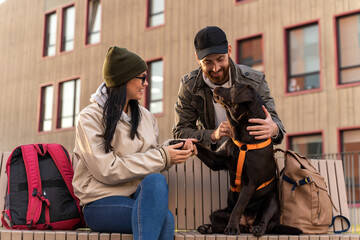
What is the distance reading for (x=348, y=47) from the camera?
12.6 meters

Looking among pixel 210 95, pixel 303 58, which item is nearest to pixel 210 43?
pixel 210 95

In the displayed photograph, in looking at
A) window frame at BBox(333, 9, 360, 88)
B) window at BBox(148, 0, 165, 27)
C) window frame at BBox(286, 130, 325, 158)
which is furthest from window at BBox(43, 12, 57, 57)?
window frame at BBox(333, 9, 360, 88)

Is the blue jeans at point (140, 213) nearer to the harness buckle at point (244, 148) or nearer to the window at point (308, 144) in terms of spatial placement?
the harness buckle at point (244, 148)

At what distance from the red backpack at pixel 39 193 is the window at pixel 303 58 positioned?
10.7 m

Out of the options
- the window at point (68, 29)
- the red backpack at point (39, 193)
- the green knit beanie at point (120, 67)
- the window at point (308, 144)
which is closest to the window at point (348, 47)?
the window at point (308, 144)

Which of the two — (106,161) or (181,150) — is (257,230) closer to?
(181,150)

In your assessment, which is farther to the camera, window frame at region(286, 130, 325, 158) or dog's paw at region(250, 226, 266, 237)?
window frame at region(286, 130, 325, 158)

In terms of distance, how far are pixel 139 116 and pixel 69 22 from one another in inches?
683

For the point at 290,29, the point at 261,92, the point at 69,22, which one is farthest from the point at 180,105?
the point at 69,22

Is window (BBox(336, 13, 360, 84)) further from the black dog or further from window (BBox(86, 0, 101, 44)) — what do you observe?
the black dog

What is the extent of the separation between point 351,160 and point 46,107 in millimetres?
13008

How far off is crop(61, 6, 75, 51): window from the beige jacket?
1661 centimetres

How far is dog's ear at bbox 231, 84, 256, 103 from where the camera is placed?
119 inches

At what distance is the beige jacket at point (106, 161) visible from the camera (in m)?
2.92
